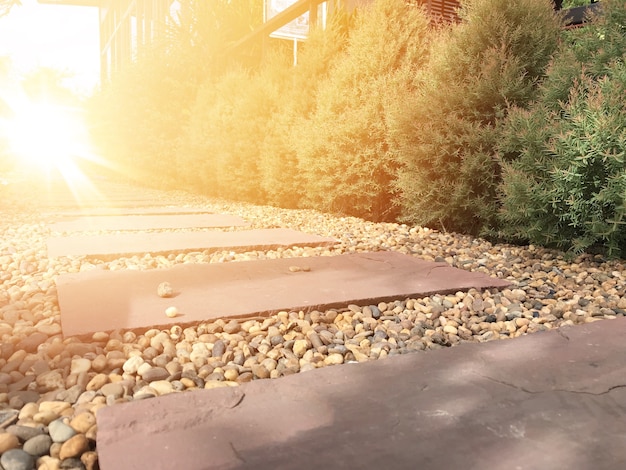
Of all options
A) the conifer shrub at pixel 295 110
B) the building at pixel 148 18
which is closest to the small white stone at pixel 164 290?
the conifer shrub at pixel 295 110

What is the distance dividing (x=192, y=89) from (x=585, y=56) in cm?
826

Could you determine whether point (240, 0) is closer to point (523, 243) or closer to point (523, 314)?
point (523, 243)

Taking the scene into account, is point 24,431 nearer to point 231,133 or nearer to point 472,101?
point 472,101

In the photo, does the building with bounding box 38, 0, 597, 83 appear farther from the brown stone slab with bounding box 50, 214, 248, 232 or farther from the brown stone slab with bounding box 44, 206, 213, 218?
the brown stone slab with bounding box 50, 214, 248, 232

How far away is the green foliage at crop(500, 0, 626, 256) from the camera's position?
10.6 feet

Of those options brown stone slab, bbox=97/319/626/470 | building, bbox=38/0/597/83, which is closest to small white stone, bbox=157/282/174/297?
brown stone slab, bbox=97/319/626/470

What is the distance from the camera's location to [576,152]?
3.33 meters

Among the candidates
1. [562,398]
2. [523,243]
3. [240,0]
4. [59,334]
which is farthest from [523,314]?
[240,0]

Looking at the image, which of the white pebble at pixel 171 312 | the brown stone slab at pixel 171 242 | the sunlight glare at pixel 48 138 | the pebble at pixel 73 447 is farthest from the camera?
the sunlight glare at pixel 48 138

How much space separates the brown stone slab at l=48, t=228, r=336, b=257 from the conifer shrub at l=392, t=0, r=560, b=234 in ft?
3.93

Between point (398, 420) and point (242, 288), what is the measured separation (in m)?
1.48

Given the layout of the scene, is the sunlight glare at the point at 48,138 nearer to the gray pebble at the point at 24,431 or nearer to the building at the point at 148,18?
the building at the point at 148,18

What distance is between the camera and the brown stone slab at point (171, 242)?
3.60 m

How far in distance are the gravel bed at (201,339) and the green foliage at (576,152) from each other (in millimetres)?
308
